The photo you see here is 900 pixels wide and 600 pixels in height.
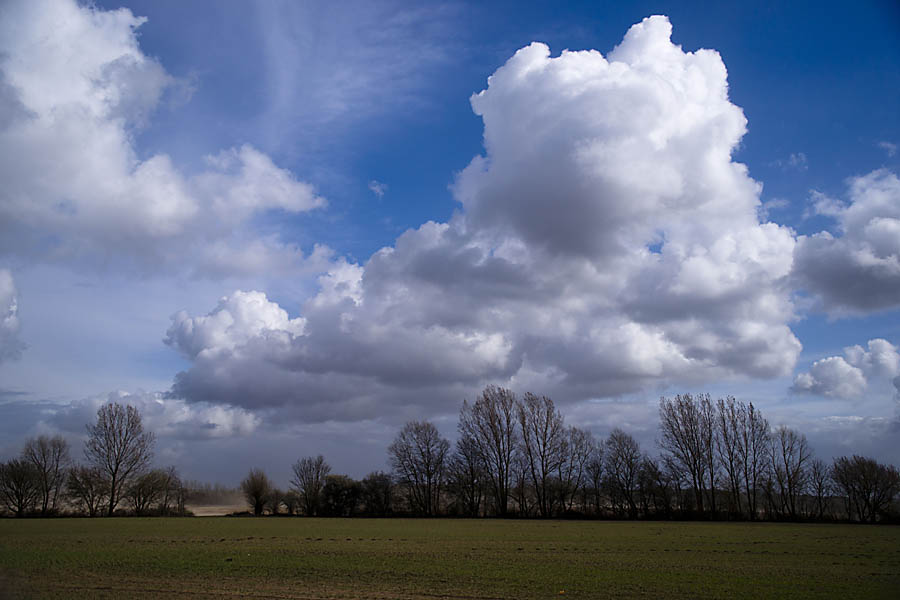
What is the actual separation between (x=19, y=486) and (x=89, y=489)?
33.3 ft

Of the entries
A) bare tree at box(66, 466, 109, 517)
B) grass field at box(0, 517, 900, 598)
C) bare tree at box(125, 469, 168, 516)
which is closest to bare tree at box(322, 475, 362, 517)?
bare tree at box(125, 469, 168, 516)

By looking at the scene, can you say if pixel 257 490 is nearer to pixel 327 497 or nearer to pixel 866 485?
pixel 327 497

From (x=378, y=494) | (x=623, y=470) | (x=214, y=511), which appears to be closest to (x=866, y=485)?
(x=623, y=470)

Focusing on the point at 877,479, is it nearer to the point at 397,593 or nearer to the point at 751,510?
the point at 751,510

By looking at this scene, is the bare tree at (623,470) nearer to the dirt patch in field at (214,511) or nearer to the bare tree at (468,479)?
the bare tree at (468,479)

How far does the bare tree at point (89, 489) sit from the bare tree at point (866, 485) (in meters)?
92.7

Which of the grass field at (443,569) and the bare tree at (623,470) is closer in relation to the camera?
the grass field at (443,569)

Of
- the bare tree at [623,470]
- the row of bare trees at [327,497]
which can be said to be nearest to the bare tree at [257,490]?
the row of bare trees at [327,497]

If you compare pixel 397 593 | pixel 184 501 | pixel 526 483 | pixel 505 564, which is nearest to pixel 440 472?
pixel 526 483

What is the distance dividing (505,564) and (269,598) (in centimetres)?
896

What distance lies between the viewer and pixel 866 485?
214ft

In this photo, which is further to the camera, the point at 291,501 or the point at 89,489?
the point at 291,501

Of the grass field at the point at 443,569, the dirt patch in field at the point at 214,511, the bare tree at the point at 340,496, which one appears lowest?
the dirt patch in field at the point at 214,511

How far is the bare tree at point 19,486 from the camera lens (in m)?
73.2
